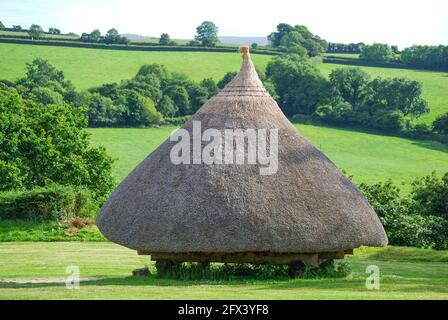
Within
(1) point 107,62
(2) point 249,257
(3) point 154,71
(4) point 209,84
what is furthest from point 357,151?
(2) point 249,257

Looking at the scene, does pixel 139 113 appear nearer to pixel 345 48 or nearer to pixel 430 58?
pixel 430 58

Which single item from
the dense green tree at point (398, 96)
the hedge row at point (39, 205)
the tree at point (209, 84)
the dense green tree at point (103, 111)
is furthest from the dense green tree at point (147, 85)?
the hedge row at point (39, 205)

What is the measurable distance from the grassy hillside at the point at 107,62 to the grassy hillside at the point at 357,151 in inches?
663

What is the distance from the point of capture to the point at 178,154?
2231 centimetres

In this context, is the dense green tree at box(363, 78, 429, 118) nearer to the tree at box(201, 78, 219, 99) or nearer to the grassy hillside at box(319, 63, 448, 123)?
the grassy hillside at box(319, 63, 448, 123)

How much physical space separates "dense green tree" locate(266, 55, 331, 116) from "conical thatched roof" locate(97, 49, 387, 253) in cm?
6582

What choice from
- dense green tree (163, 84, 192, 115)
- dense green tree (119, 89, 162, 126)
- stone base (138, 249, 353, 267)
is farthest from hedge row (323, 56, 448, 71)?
stone base (138, 249, 353, 267)

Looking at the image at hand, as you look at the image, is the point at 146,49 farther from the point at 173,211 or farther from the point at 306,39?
the point at 173,211

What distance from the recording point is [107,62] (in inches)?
3917

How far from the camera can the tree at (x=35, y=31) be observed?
106m

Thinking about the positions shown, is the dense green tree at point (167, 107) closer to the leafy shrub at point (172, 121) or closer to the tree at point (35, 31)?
the leafy shrub at point (172, 121)

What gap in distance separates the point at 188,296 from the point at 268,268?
5.57m

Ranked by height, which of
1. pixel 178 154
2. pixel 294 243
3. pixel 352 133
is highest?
pixel 178 154
